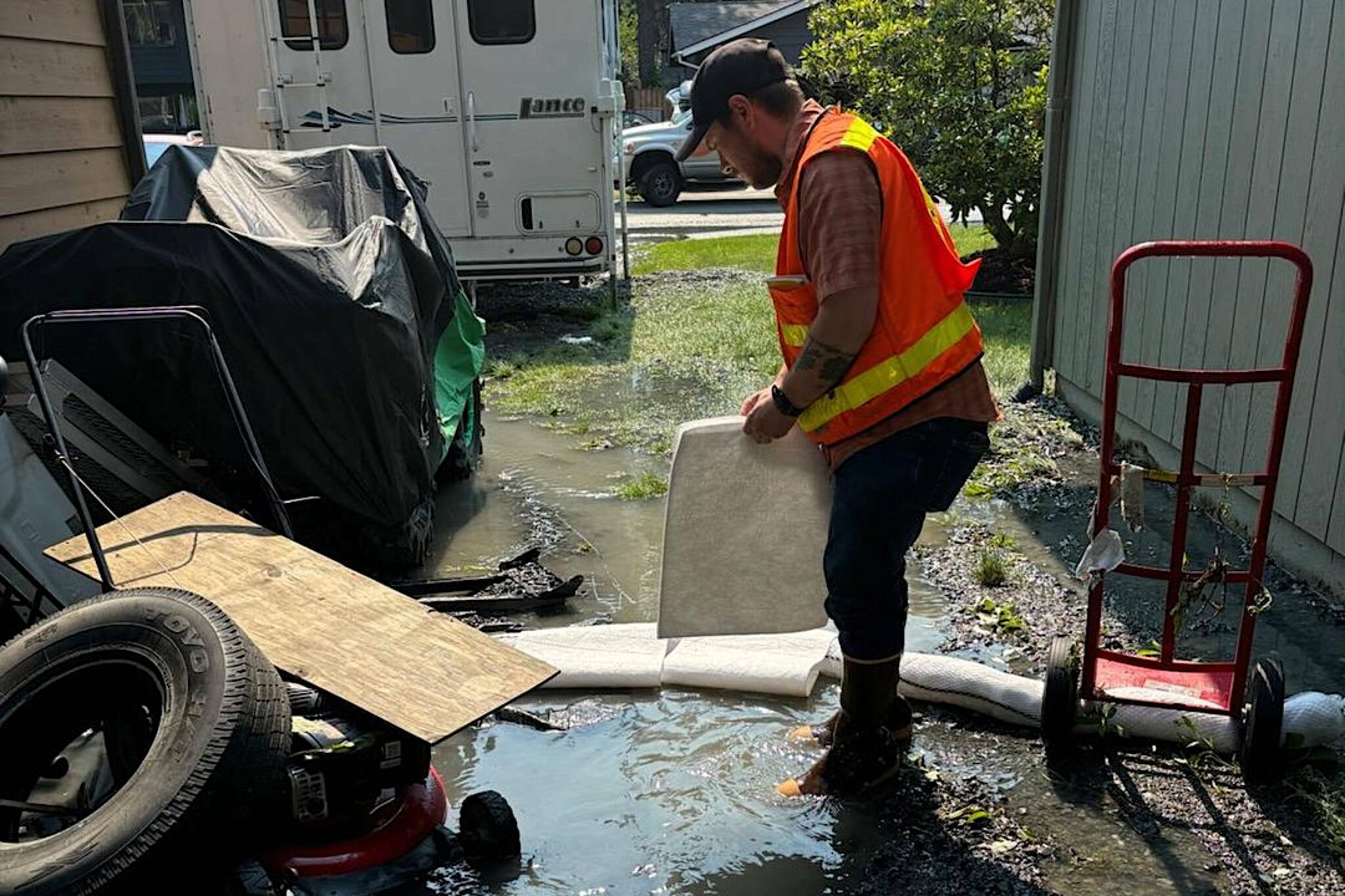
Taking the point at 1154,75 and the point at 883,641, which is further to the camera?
the point at 1154,75

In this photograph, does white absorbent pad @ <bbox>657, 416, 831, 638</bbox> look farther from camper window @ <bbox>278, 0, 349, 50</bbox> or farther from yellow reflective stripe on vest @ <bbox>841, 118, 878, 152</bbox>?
camper window @ <bbox>278, 0, 349, 50</bbox>

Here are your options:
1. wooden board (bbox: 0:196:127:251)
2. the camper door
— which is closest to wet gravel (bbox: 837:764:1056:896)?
wooden board (bbox: 0:196:127:251)

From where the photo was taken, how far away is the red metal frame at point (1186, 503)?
303cm

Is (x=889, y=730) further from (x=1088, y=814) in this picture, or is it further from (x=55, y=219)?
(x=55, y=219)

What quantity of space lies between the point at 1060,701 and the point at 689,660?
48.2 inches

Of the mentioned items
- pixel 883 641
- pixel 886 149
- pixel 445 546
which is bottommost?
pixel 445 546

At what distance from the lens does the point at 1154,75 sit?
5.81m

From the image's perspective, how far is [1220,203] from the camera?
504cm

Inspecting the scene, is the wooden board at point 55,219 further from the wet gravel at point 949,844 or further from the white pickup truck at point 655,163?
the white pickup truck at point 655,163

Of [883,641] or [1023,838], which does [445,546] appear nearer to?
[883,641]

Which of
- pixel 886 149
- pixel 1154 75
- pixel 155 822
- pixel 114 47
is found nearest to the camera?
pixel 155 822

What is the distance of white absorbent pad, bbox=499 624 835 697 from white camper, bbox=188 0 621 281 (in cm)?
650

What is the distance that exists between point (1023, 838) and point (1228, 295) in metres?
2.97

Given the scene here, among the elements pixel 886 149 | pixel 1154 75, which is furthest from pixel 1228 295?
pixel 886 149
